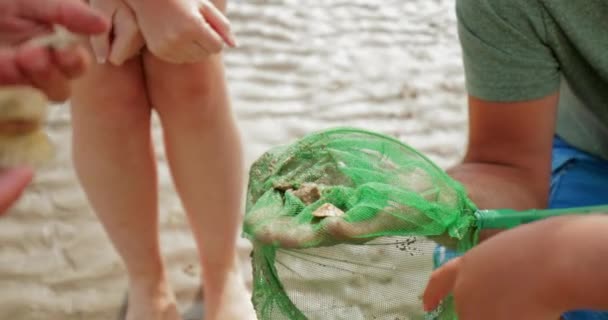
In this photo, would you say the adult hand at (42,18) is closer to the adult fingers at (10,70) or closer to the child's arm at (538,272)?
the adult fingers at (10,70)

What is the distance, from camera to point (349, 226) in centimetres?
91

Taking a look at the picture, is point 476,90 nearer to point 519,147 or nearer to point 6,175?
point 519,147

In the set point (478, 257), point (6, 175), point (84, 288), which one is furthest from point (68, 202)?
point (478, 257)

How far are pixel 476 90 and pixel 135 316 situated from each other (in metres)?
0.76

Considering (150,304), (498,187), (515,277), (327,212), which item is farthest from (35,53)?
(150,304)

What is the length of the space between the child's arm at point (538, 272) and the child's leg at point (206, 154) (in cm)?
62

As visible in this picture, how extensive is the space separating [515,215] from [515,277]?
19 centimetres

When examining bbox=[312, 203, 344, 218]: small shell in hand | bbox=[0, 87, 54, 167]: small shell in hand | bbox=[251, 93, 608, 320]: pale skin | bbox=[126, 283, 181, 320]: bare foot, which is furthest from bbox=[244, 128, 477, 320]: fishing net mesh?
bbox=[126, 283, 181, 320]: bare foot

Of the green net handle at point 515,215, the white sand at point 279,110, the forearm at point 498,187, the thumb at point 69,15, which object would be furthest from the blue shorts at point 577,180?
the thumb at point 69,15

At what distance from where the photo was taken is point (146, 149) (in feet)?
4.25

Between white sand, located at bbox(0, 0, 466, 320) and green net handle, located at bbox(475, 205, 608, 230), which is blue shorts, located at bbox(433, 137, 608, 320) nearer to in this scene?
green net handle, located at bbox(475, 205, 608, 230)

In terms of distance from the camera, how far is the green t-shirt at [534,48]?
40.6 inches

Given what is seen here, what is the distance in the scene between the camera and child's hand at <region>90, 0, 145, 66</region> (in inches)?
44.6

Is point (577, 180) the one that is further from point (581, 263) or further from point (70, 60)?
point (70, 60)
